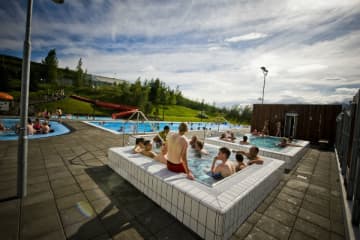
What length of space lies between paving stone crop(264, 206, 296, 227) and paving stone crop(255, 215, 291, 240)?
0.38 feet

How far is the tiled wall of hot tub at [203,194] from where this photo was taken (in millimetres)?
2094

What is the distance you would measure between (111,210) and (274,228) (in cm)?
274

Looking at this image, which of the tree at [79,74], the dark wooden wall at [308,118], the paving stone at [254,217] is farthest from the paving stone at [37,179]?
the tree at [79,74]

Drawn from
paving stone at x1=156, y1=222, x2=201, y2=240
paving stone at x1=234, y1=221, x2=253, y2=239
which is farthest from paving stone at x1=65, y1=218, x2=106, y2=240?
paving stone at x1=234, y1=221, x2=253, y2=239

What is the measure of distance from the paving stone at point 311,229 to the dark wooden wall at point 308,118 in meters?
12.7

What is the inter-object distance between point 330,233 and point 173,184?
2645 mm

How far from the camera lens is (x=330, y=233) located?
240 centimetres

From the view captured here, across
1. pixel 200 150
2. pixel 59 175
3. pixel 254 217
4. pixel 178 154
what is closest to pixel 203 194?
pixel 178 154

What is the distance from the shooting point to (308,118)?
12.4 metres

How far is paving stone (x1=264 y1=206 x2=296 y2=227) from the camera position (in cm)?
261

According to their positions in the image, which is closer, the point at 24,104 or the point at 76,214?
the point at 76,214

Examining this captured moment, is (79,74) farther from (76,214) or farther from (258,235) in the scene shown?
(258,235)

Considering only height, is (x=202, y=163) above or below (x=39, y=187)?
below

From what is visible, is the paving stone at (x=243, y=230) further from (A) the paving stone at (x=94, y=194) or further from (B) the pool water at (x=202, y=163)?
(A) the paving stone at (x=94, y=194)
